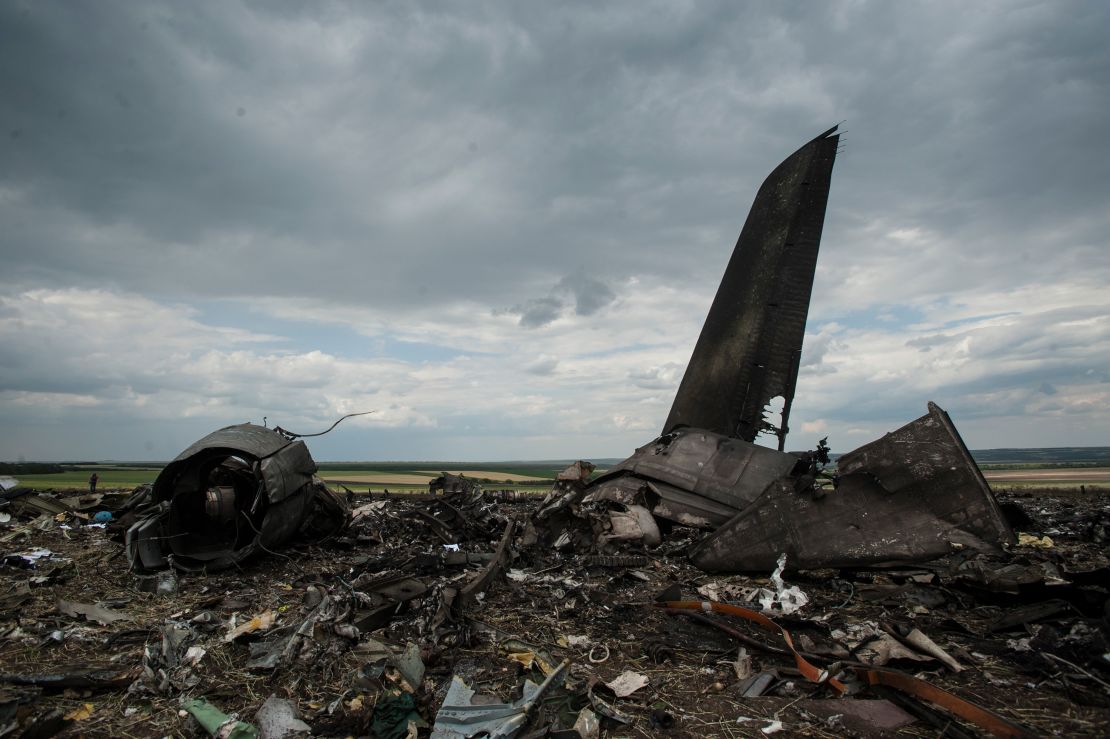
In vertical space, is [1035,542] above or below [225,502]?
below

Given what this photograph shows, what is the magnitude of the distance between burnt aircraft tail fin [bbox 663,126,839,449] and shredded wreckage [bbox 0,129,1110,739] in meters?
0.12

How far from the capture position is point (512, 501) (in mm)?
13289

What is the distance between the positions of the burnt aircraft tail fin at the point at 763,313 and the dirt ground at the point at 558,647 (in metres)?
4.54

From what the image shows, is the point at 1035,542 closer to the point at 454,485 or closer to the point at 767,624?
the point at 767,624

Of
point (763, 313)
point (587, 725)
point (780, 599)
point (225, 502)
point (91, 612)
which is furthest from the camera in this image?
point (763, 313)

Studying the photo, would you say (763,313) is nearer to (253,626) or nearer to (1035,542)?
(1035,542)

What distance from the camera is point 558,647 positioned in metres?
4.45

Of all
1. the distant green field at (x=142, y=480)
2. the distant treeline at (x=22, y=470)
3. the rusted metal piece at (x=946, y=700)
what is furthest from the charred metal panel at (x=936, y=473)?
the distant treeline at (x=22, y=470)

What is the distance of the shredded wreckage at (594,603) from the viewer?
3.36 m

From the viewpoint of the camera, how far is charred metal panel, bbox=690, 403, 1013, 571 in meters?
5.73

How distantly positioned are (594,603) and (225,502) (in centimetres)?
483

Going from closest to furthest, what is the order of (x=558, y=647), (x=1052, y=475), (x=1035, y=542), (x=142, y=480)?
(x=558, y=647)
(x=1035, y=542)
(x=142, y=480)
(x=1052, y=475)

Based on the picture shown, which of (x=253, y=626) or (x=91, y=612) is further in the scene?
Result: (x=91, y=612)

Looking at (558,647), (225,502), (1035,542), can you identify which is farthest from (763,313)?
(225,502)
